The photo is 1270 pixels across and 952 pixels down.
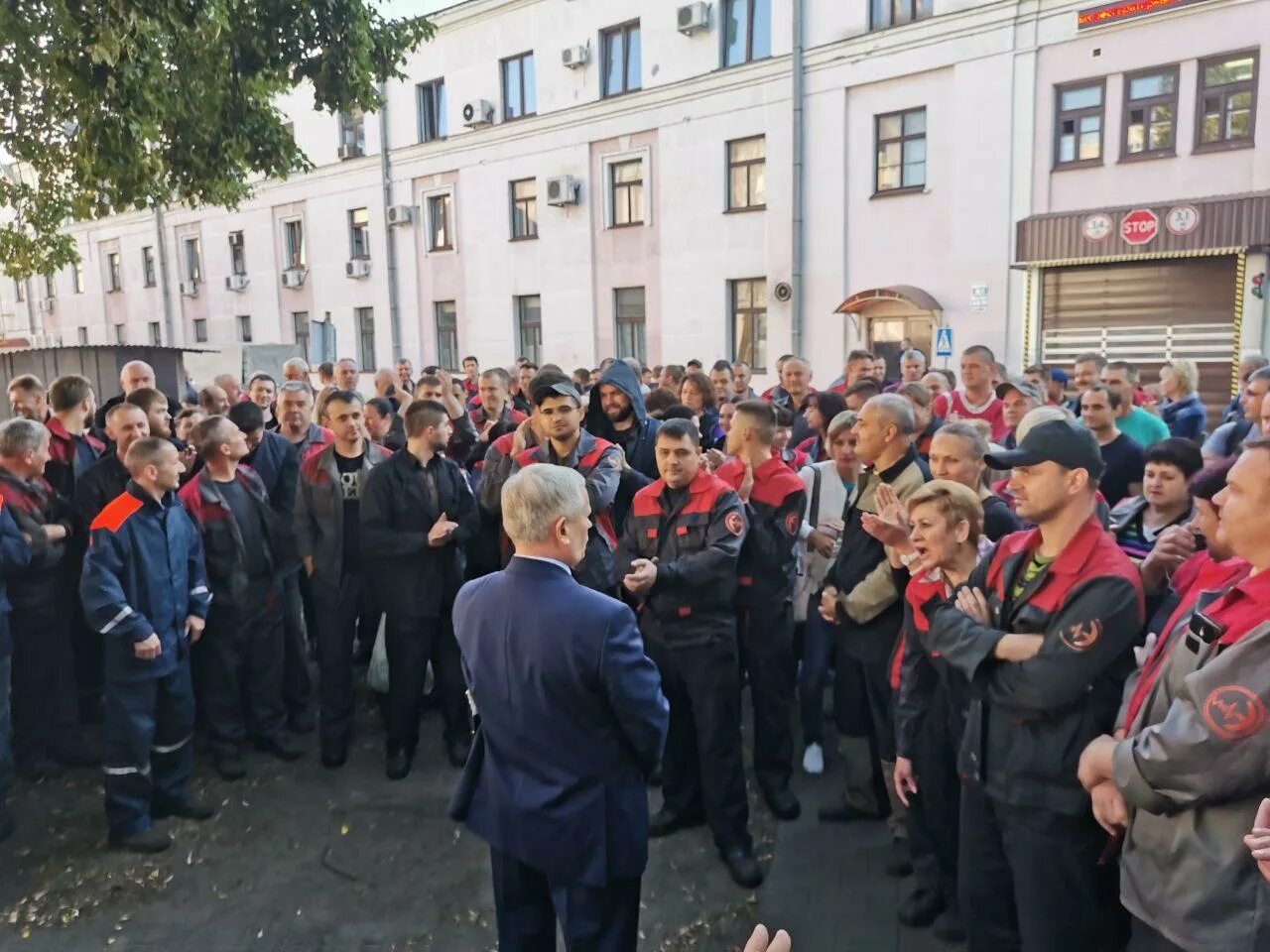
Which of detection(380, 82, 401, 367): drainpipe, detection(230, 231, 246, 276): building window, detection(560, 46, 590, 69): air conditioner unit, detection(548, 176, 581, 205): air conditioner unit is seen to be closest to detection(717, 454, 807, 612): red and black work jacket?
detection(548, 176, 581, 205): air conditioner unit

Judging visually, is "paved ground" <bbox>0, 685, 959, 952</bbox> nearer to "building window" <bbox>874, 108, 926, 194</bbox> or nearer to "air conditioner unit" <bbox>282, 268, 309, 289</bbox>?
"building window" <bbox>874, 108, 926, 194</bbox>

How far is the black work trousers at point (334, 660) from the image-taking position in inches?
209

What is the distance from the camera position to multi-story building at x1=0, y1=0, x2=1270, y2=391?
13.6 m

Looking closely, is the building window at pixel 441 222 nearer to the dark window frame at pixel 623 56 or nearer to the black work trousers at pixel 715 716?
the dark window frame at pixel 623 56

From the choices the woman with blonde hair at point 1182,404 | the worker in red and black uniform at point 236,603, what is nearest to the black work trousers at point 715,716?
the worker in red and black uniform at point 236,603

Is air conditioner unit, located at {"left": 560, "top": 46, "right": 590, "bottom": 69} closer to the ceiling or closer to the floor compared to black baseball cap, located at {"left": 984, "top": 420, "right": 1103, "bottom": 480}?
closer to the ceiling

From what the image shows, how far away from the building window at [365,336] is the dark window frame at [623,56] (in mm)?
9414

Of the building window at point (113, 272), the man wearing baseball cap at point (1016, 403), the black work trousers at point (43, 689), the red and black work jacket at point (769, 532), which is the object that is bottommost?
the black work trousers at point (43, 689)

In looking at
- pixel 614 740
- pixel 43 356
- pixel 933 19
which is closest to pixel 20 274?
pixel 43 356

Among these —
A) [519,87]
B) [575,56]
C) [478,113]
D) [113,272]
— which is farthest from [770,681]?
[113,272]

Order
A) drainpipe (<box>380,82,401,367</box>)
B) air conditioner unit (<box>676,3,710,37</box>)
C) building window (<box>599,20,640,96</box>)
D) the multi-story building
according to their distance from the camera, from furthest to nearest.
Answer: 1. drainpipe (<box>380,82,401,367</box>)
2. building window (<box>599,20,640,96</box>)
3. air conditioner unit (<box>676,3,710,37</box>)
4. the multi-story building

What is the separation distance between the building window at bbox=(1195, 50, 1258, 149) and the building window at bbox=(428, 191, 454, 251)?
52.5 ft

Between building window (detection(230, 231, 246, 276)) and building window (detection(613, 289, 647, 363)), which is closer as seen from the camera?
building window (detection(613, 289, 647, 363))

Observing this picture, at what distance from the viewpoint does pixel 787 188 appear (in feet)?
57.1
